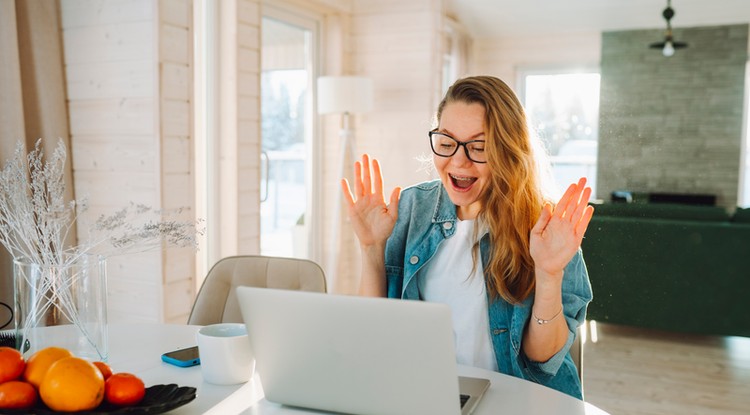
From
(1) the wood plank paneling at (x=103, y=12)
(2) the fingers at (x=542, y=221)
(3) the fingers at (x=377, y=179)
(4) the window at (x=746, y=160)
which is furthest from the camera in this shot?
(4) the window at (x=746, y=160)

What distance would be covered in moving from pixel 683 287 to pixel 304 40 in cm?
Result: 281

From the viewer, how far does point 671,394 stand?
3.22m

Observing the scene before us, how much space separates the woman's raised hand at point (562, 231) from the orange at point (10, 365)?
3.02ft

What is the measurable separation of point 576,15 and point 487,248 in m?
5.13

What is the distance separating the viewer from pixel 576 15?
20.1 feet

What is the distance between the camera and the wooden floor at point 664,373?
3.10 meters

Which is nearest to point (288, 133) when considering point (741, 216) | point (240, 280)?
point (240, 280)

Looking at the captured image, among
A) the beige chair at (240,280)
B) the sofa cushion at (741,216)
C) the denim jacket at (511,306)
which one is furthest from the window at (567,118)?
the denim jacket at (511,306)

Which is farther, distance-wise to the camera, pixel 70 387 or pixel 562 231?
pixel 562 231

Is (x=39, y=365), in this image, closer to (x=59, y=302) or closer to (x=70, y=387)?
(x=70, y=387)

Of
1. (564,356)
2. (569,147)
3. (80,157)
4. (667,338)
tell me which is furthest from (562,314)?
(569,147)

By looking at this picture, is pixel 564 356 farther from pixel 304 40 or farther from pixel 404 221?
pixel 304 40

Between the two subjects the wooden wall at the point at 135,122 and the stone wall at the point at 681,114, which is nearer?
the wooden wall at the point at 135,122

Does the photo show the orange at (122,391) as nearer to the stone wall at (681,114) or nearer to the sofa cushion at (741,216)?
the sofa cushion at (741,216)
